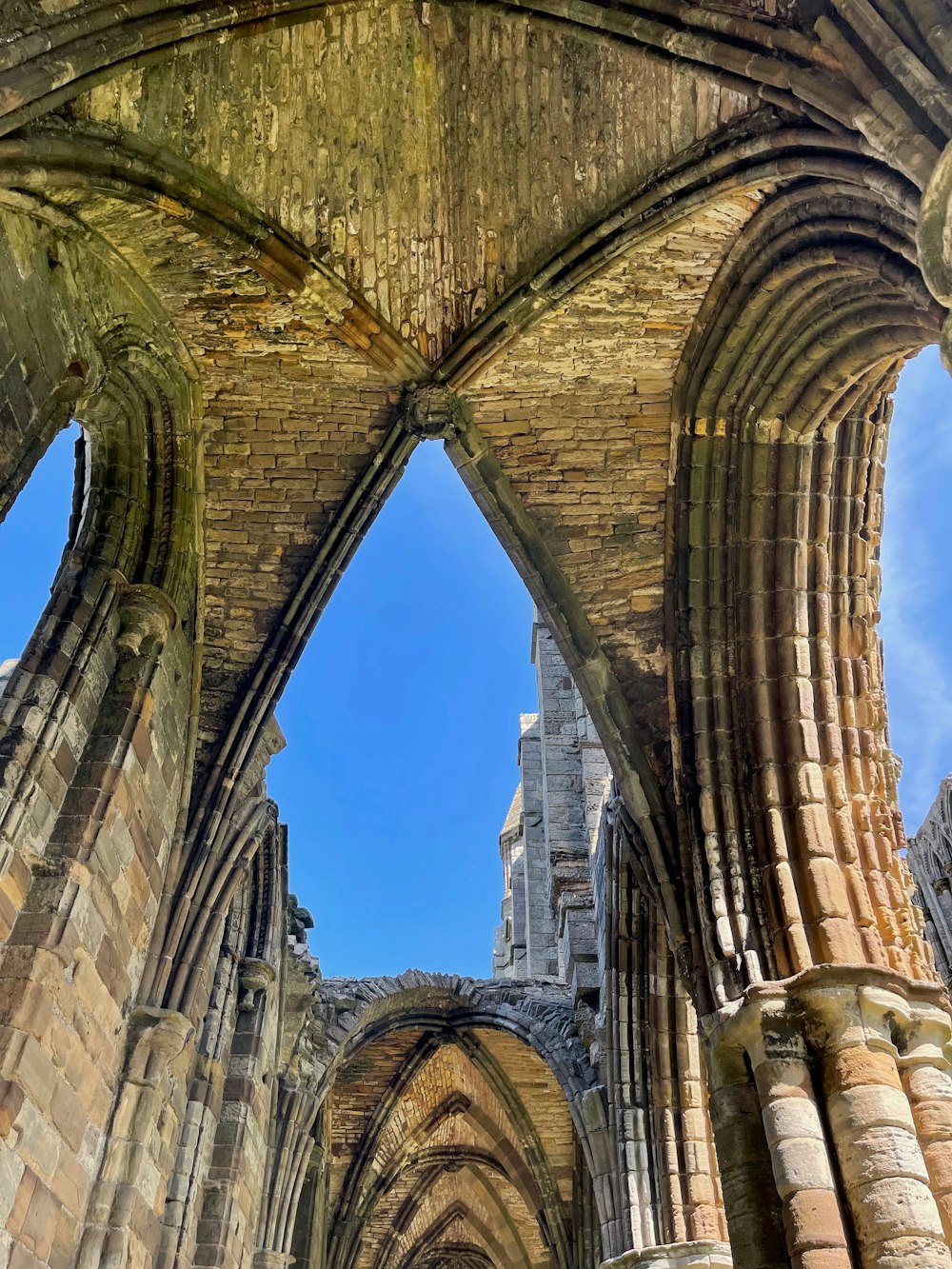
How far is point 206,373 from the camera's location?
6.66m

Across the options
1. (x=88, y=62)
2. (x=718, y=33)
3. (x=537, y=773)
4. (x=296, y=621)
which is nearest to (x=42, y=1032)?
(x=296, y=621)

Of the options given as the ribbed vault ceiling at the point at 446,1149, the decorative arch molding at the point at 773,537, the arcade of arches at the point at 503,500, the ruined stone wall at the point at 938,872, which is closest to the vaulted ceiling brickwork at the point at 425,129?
the arcade of arches at the point at 503,500

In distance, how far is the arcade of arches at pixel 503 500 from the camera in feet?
14.5

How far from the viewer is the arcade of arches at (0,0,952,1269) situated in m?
4.42

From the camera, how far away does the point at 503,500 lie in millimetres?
6906

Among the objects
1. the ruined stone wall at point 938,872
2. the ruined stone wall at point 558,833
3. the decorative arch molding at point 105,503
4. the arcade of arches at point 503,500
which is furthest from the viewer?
the ruined stone wall at point 558,833

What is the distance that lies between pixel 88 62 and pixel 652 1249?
7.23 m

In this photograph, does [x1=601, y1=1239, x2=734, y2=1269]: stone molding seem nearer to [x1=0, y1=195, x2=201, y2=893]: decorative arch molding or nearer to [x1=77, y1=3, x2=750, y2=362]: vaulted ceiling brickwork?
[x1=0, y1=195, x2=201, y2=893]: decorative arch molding

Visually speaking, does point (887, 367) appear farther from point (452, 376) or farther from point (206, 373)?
point (206, 373)

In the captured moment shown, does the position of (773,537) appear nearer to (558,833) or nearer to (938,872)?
(938,872)

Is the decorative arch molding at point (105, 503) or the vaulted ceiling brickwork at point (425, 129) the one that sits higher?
the vaulted ceiling brickwork at point (425, 129)

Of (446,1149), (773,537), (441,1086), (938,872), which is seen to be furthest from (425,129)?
(446,1149)

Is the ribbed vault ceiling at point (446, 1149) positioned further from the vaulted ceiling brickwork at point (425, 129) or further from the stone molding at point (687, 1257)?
the vaulted ceiling brickwork at point (425, 129)

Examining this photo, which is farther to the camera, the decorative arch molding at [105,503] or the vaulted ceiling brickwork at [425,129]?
the vaulted ceiling brickwork at [425,129]
